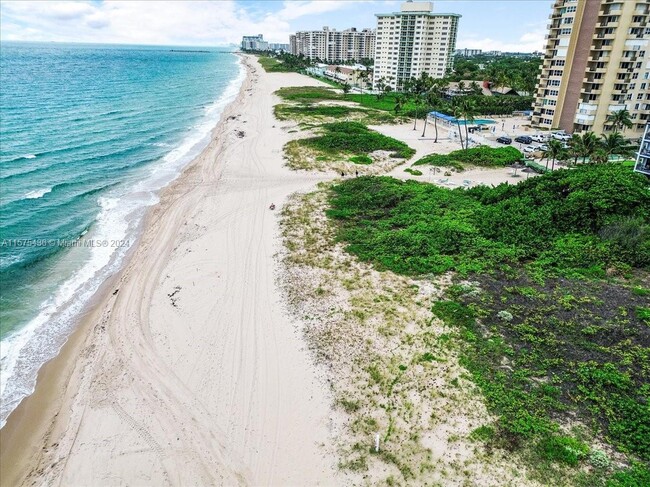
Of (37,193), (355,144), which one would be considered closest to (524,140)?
(355,144)

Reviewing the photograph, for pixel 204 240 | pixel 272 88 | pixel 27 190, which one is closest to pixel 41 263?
pixel 204 240

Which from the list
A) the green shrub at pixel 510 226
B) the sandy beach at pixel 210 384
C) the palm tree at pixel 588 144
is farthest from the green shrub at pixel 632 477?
the palm tree at pixel 588 144

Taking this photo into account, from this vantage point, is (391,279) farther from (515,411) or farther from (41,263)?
(41,263)

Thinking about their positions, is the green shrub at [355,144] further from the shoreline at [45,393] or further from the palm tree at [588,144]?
the shoreline at [45,393]

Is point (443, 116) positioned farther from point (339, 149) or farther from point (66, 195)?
point (66, 195)

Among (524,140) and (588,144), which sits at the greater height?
(588,144)

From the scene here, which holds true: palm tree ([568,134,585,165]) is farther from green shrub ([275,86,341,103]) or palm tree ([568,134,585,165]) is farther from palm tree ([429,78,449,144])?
green shrub ([275,86,341,103])

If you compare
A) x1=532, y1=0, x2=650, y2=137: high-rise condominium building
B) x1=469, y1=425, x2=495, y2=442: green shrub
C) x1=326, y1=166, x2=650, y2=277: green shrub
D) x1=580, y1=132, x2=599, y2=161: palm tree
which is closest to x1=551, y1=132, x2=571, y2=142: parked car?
x1=532, y1=0, x2=650, y2=137: high-rise condominium building
